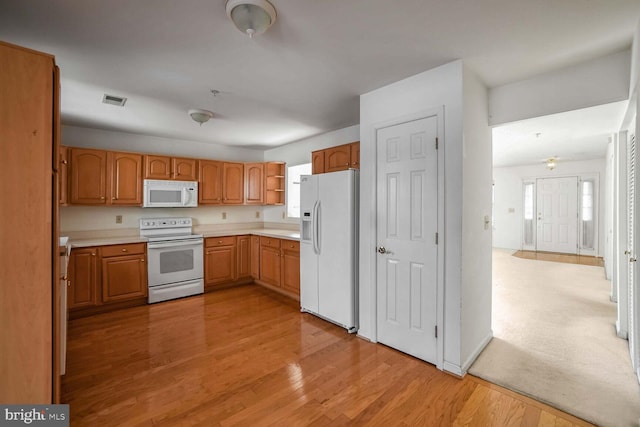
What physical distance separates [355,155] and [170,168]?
2887 millimetres

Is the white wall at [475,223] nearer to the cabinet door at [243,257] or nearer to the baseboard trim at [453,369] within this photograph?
the baseboard trim at [453,369]

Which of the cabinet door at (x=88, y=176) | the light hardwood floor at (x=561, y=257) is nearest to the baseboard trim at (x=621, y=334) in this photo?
the light hardwood floor at (x=561, y=257)

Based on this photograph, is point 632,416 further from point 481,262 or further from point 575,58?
point 575,58

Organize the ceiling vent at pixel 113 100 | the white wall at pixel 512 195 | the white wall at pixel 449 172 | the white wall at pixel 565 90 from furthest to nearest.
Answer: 1. the white wall at pixel 512 195
2. the ceiling vent at pixel 113 100
3. the white wall at pixel 449 172
4. the white wall at pixel 565 90

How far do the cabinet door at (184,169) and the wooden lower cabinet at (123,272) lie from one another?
118 centimetres

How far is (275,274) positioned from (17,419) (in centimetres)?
311

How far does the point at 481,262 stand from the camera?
2.70 m

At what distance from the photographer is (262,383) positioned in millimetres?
2203

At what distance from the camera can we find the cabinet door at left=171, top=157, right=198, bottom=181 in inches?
176

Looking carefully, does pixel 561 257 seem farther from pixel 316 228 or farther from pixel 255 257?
pixel 255 257

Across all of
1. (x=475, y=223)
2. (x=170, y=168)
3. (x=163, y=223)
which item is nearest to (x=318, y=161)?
(x=475, y=223)

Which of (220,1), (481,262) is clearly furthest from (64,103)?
(481,262)

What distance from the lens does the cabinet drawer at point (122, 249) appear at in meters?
3.68

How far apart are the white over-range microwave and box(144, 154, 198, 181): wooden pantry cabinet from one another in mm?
102
